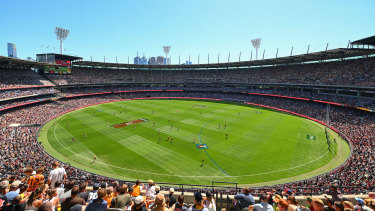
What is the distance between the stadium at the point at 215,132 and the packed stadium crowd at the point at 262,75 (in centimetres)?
51

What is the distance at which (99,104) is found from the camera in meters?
67.8

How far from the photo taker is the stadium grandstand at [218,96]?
1791 centimetres

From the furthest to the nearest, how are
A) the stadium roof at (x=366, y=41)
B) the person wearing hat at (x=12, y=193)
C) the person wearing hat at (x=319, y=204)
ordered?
the stadium roof at (x=366, y=41), the person wearing hat at (x=12, y=193), the person wearing hat at (x=319, y=204)

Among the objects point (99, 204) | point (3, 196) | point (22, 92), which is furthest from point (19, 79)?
point (99, 204)

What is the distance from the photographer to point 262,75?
80250 millimetres

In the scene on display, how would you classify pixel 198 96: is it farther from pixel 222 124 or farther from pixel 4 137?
pixel 4 137

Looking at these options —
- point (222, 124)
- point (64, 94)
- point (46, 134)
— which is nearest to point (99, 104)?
point (64, 94)

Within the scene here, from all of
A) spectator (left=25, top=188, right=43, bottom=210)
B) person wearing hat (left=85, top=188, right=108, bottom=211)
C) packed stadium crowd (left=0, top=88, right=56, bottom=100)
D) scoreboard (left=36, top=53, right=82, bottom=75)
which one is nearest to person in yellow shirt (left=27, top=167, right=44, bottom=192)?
spectator (left=25, top=188, right=43, bottom=210)

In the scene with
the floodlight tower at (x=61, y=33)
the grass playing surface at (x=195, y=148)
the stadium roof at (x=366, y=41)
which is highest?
the floodlight tower at (x=61, y=33)

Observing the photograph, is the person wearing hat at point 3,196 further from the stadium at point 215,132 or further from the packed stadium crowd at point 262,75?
the packed stadium crowd at point 262,75

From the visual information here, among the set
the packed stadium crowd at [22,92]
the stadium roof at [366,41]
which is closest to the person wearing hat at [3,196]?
the packed stadium crowd at [22,92]

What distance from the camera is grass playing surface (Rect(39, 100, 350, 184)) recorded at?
2258 cm

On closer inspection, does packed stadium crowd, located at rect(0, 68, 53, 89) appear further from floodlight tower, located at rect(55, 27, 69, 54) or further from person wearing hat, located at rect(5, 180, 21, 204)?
person wearing hat, located at rect(5, 180, 21, 204)

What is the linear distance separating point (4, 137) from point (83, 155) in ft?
45.6
